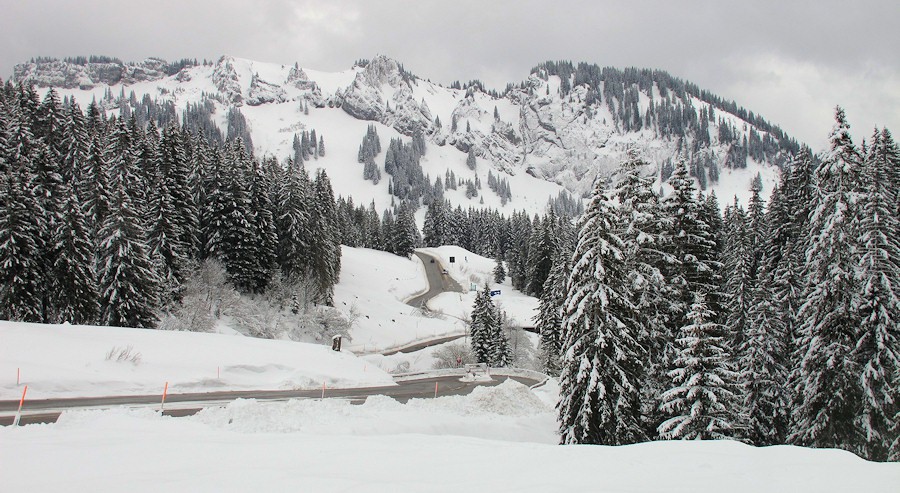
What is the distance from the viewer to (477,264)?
106812mm

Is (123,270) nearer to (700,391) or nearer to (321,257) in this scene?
(321,257)

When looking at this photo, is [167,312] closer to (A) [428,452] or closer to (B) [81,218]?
(B) [81,218]

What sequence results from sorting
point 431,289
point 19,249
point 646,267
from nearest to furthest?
point 646,267, point 19,249, point 431,289

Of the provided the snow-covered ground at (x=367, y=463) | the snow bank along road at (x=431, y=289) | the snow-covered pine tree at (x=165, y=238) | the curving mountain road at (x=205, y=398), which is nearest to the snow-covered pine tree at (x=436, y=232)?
the snow bank along road at (x=431, y=289)

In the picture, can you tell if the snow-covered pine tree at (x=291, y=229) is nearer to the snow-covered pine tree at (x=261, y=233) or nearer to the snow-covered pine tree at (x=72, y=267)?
the snow-covered pine tree at (x=261, y=233)

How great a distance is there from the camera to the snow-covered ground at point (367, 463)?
7.27 meters

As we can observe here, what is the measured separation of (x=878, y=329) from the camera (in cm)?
1856

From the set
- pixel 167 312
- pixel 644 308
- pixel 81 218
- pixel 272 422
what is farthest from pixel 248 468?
pixel 167 312

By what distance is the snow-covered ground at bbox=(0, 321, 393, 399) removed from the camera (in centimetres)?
1956

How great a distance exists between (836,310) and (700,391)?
25.3 ft

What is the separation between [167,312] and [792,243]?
4628 cm

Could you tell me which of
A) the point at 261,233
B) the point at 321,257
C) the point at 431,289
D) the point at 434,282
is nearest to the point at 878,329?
the point at 261,233

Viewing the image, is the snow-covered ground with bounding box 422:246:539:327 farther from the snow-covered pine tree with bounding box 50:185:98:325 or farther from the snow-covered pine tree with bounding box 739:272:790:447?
the snow-covered pine tree with bounding box 50:185:98:325

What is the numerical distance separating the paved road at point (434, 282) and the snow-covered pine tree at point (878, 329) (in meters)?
64.4
